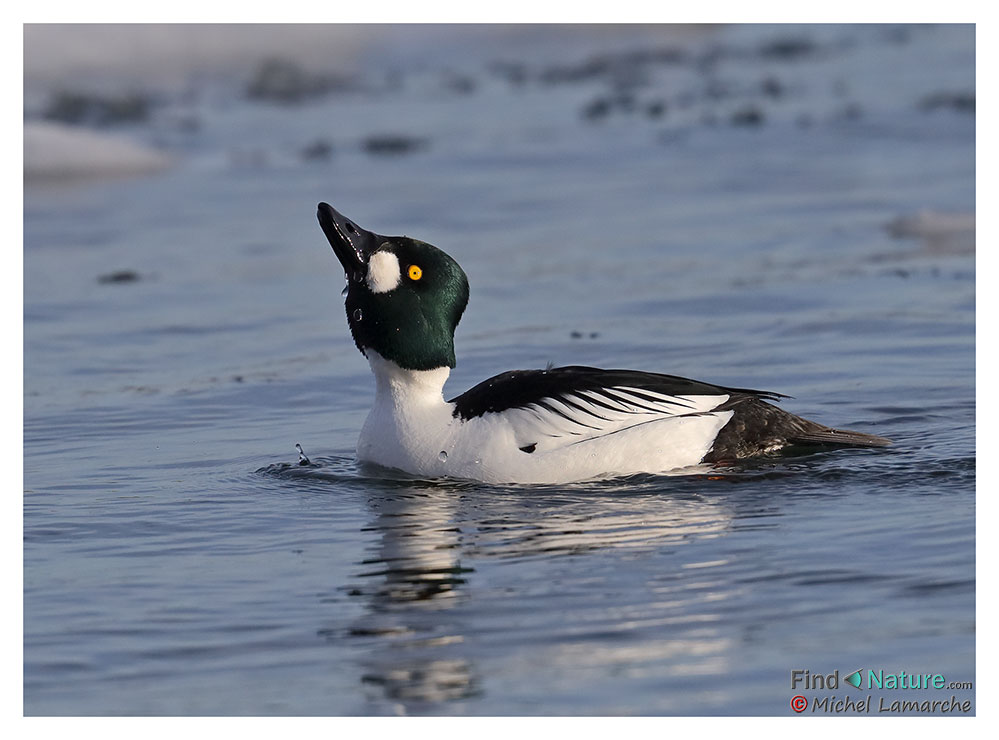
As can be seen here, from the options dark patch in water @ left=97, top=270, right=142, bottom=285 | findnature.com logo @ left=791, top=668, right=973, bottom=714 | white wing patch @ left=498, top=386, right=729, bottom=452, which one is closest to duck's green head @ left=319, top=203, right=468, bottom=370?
white wing patch @ left=498, top=386, right=729, bottom=452

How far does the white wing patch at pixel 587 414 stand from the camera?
7.53 meters

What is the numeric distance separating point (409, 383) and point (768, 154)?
9.92m

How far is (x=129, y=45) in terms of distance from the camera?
21.8 metres

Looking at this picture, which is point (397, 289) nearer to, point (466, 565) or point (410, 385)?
point (410, 385)

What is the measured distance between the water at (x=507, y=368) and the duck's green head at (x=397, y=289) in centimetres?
68

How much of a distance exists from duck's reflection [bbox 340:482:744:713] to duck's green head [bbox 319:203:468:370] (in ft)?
2.33

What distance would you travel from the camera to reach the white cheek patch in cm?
788

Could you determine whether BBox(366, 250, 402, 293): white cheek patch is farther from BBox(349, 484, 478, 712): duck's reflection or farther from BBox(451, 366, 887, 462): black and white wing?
BBox(349, 484, 478, 712): duck's reflection

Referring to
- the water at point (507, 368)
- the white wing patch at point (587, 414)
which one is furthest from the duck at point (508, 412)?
the water at point (507, 368)

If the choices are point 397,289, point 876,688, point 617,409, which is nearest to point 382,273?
point 397,289

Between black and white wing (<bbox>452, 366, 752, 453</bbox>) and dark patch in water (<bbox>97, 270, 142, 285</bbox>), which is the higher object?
dark patch in water (<bbox>97, 270, 142, 285</bbox>)

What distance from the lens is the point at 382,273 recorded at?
311 inches

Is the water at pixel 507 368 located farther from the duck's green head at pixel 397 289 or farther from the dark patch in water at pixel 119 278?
the duck's green head at pixel 397 289

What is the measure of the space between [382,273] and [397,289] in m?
0.11
